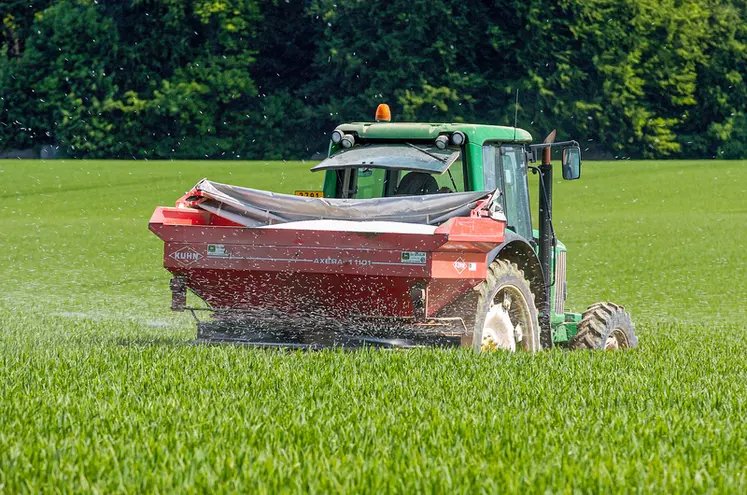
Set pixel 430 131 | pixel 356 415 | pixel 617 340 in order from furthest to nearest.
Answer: pixel 617 340 → pixel 430 131 → pixel 356 415

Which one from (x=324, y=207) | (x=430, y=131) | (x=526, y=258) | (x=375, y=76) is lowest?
(x=375, y=76)

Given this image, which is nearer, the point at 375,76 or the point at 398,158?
the point at 398,158

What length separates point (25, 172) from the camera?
40.4 meters

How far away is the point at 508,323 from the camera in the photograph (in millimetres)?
9570

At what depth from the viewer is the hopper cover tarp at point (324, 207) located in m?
8.94

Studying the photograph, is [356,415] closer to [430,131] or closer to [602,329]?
[430,131]

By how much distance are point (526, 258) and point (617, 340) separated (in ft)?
6.89

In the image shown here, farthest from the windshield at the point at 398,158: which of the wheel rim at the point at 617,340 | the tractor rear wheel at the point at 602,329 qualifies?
the wheel rim at the point at 617,340

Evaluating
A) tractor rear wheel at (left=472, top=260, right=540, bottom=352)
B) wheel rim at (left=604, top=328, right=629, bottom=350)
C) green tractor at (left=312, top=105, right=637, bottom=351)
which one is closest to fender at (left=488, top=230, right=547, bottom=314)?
green tractor at (left=312, top=105, right=637, bottom=351)

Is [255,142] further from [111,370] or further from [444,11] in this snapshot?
[111,370]

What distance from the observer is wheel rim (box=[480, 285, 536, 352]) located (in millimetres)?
9359

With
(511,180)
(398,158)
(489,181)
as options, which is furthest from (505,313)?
(398,158)

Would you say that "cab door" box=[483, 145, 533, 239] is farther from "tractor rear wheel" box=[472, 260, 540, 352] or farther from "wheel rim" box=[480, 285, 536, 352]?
"wheel rim" box=[480, 285, 536, 352]

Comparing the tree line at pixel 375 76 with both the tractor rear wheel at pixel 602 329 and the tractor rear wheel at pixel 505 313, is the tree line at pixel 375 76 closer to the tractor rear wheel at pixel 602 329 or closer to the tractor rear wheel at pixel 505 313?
the tractor rear wheel at pixel 602 329
